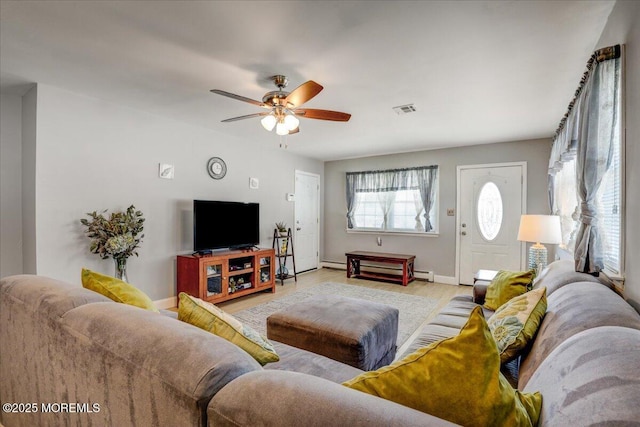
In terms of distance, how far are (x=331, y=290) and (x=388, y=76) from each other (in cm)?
328

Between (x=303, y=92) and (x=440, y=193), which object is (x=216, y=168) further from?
(x=440, y=193)

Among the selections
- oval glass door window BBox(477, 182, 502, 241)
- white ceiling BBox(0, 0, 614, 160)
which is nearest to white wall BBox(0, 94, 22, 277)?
white ceiling BBox(0, 0, 614, 160)

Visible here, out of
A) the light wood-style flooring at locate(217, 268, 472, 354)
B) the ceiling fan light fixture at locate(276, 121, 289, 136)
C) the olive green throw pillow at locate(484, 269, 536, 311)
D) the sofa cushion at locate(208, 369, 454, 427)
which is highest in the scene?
the ceiling fan light fixture at locate(276, 121, 289, 136)

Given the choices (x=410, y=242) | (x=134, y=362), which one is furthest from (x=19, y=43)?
(x=410, y=242)

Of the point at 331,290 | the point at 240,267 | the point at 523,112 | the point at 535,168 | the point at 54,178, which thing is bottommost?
the point at 331,290

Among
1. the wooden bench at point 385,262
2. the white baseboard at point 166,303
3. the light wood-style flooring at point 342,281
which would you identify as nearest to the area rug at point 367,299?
the light wood-style flooring at point 342,281

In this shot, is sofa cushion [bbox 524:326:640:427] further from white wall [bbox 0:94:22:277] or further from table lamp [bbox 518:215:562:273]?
white wall [bbox 0:94:22:277]

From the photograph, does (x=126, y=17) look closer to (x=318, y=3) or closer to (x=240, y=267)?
(x=318, y=3)

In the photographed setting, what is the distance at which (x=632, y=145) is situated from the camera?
1.44 metres

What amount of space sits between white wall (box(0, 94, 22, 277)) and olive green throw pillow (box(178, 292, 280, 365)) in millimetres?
2989

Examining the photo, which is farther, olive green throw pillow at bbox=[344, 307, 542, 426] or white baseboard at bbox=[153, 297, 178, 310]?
white baseboard at bbox=[153, 297, 178, 310]

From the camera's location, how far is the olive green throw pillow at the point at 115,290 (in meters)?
1.45

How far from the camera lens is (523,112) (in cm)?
338

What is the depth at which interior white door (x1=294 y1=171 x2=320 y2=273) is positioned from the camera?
5904 millimetres
